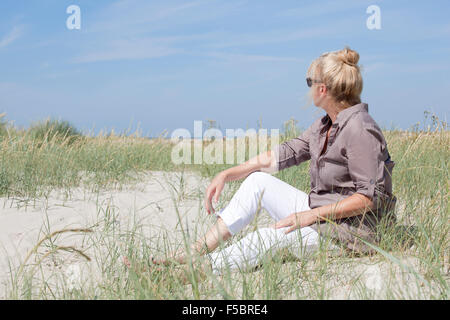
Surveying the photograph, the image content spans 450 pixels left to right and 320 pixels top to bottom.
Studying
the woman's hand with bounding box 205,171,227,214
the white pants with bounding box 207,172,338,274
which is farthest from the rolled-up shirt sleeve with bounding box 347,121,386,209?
the woman's hand with bounding box 205,171,227,214

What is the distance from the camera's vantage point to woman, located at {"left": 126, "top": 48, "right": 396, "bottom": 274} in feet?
6.54

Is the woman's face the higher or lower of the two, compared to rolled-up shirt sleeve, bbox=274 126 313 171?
higher

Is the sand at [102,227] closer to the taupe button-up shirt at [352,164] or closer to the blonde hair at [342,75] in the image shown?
the taupe button-up shirt at [352,164]

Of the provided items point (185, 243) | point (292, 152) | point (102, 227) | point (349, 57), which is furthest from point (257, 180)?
point (102, 227)

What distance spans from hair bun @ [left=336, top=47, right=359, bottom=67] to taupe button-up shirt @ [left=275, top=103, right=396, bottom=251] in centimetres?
23

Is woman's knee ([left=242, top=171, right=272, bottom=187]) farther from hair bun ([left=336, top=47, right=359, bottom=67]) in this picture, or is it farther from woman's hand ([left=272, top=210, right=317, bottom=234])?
hair bun ([left=336, top=47, right=359, bottom=67])

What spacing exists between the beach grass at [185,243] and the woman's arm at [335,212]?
167 mm

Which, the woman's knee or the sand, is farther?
the woman's knee

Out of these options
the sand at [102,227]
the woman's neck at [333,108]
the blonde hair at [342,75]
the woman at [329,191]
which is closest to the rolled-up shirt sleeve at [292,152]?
the woman at [329,191]

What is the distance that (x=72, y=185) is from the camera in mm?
4316

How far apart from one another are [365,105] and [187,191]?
2.47 m

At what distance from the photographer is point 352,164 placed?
202 centimetres
